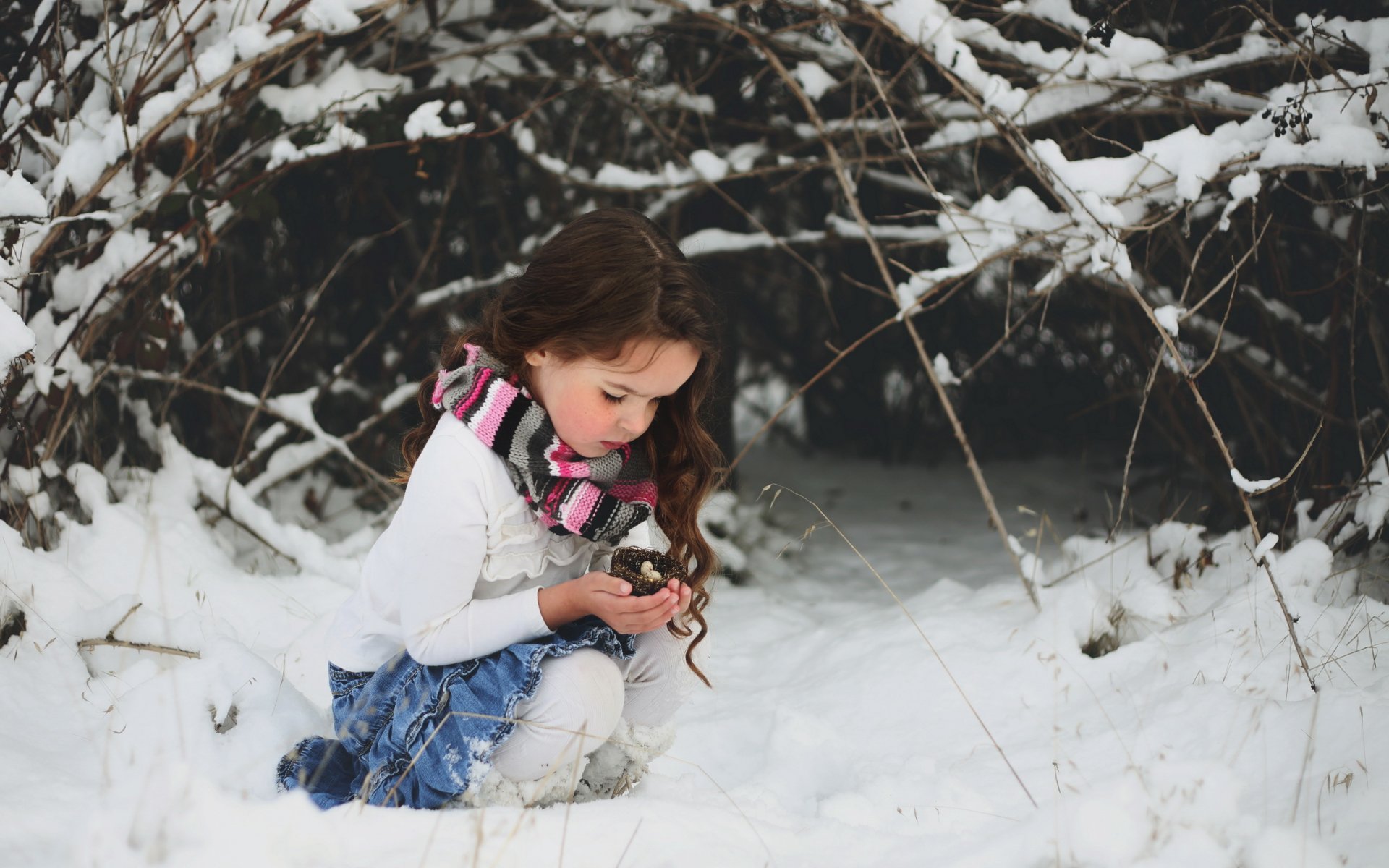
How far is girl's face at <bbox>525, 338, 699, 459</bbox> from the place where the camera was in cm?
157

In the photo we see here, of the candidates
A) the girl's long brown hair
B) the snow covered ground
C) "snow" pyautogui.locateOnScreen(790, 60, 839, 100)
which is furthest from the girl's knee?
"snow" pyautogui.locateOnScreen(790, 60, 839, 100)

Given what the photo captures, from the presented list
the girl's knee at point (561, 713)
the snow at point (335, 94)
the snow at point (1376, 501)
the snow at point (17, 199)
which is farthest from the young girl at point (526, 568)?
the snow at point (1376, 501)

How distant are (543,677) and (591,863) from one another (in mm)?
293

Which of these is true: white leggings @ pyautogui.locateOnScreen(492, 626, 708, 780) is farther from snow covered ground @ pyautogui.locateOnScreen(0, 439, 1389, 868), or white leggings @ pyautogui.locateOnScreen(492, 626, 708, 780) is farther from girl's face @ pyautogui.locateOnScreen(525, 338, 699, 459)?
girl's face @ pyautogui.locateOnScreen(525, 338, 699, 459)

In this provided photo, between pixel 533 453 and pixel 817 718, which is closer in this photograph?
pixel 533 453

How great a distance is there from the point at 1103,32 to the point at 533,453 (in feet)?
4.86

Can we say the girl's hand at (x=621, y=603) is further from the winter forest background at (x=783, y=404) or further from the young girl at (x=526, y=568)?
the winter forest background at (x=783, y=404)

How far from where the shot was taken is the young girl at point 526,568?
1.52 m

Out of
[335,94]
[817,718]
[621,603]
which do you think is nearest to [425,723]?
[621,603]

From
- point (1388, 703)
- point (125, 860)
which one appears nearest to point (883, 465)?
point (1388, 703)

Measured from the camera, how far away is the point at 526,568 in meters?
1.64

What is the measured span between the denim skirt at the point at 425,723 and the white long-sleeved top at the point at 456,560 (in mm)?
40

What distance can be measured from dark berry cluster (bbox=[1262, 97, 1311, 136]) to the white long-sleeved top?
168cm

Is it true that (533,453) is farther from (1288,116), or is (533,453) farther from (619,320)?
(1288,116)
